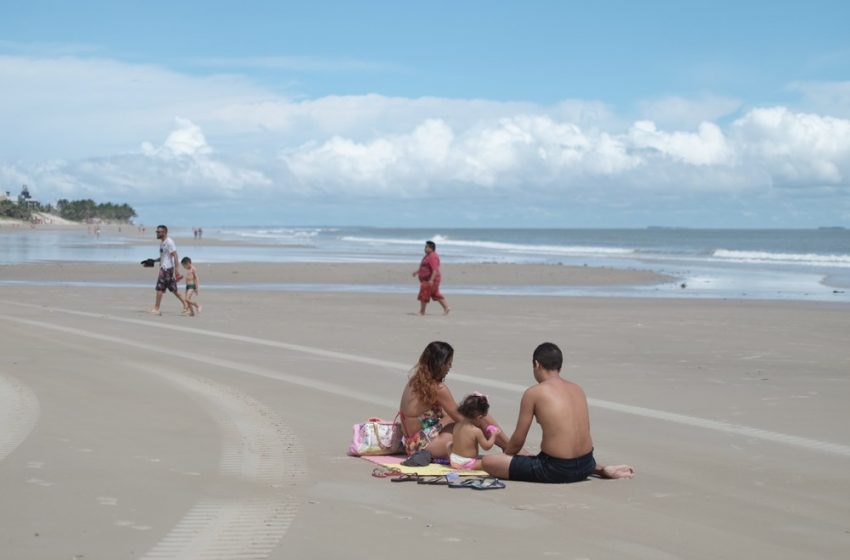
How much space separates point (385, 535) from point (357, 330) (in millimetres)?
11893

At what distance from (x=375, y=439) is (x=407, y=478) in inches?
31.0

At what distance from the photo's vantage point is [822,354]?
14.6m

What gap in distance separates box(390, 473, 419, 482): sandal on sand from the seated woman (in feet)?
1.80

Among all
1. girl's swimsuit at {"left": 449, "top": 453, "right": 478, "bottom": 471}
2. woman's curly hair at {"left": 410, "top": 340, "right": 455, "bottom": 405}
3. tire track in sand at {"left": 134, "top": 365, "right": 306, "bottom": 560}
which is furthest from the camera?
woman's curly hair at {"left": 410, "top": 340, "right": 455, "bottom": 405}

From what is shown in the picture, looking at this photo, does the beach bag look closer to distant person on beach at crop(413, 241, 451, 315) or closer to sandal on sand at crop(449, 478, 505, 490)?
sandal on sand at crop(449, 478, 505, 490)

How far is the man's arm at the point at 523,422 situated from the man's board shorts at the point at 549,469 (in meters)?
0.14

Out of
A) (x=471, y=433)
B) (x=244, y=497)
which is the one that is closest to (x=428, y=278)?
(x=471, y=433)

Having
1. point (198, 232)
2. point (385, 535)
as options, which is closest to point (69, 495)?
point (385, 535)

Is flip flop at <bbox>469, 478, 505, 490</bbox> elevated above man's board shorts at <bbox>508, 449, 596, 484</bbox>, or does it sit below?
below

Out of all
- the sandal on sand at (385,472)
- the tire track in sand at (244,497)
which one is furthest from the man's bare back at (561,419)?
the tire track in sand at (244,497)

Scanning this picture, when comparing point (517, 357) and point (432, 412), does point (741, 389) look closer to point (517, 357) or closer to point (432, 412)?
point (517, 357)

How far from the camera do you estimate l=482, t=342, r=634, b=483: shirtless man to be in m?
6.89

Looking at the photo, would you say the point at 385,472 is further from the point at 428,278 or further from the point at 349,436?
the point at 428,278

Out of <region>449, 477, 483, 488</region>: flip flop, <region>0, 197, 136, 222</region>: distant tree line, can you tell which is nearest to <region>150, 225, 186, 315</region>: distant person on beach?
<region>449, 477, 483, 488</region>: flip flop
